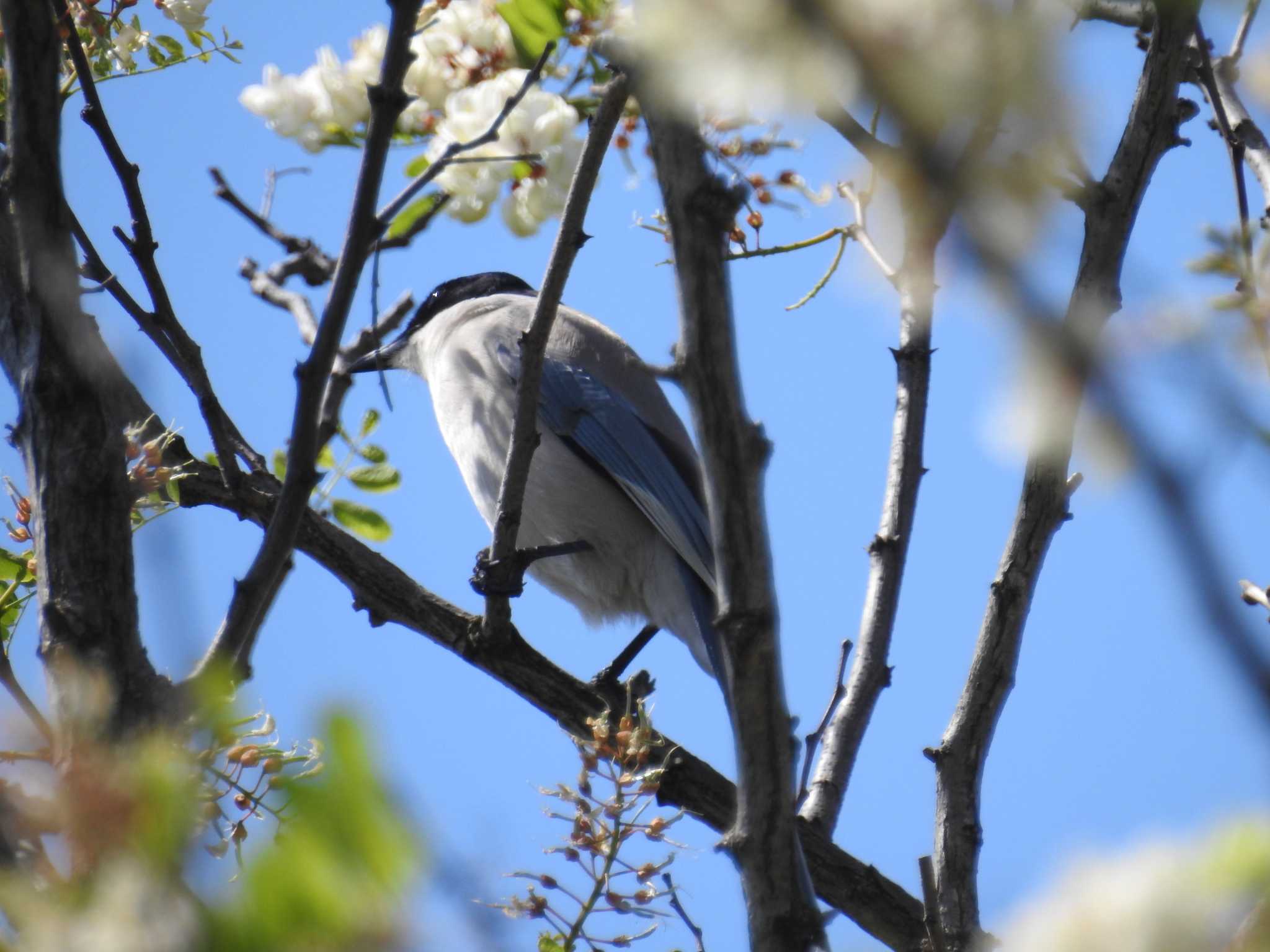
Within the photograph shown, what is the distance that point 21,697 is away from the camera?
5.36 ft

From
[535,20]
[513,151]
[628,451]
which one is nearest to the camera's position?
[535,20]

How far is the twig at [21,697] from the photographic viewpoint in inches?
48.1

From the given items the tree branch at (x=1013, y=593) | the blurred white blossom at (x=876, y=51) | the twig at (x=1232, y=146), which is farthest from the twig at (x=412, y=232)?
the blurred white blossom at (x=876, y=51)

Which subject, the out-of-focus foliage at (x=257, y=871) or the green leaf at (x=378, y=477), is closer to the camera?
the out-of-focus foliage at (x=257, y=871)

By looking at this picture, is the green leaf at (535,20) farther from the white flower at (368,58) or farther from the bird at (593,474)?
the bird at (593,474)

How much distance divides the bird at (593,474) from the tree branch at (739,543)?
6.94 feet

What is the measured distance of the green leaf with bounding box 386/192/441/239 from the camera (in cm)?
297

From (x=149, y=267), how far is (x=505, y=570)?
3.98 feet

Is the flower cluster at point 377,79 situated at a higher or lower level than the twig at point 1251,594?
higher

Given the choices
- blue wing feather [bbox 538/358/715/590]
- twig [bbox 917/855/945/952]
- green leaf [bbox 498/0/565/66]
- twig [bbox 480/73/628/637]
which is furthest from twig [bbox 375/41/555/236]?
blue wing feather [bbox 538/358/715/590]

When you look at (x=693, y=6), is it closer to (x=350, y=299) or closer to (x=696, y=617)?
(x=350, y=299)

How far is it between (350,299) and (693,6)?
2.65 feet

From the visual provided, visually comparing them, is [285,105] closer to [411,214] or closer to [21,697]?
[411,214]

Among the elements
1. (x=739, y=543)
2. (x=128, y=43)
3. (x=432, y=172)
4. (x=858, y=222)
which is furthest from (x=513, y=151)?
(x=739, y=543)
